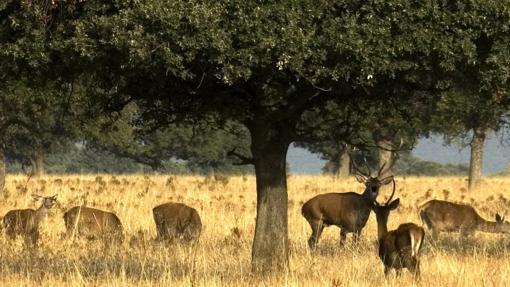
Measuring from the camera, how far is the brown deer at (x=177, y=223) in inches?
672

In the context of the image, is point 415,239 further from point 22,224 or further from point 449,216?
point 22,224

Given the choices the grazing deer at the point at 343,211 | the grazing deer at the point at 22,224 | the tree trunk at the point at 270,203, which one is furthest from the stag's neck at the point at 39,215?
the tree trunk at the point at 270,203

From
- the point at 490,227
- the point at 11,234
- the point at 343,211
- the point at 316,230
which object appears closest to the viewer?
the point at 11,234

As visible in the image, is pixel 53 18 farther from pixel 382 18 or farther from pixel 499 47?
pixel 499 47

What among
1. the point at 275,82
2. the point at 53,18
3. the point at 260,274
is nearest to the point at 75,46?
the point at 53,18

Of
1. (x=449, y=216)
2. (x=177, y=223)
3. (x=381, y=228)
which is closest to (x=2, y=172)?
(x=177, y=223)

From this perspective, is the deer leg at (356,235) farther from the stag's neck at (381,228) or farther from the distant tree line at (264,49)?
the distant tree line at (264,49)

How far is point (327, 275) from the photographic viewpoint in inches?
469

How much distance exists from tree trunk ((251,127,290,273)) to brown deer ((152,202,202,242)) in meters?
4.48

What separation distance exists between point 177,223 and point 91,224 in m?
1.92

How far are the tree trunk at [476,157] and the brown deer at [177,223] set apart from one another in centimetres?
2981

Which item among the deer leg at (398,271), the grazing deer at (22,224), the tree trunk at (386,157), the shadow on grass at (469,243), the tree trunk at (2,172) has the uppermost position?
the tree trunk at (386,157)

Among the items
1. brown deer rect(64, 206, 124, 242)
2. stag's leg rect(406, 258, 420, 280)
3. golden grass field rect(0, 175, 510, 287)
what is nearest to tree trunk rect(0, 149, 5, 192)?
golden grass field rect(0, 175, 510, 287)

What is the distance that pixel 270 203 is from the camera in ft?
41.7
